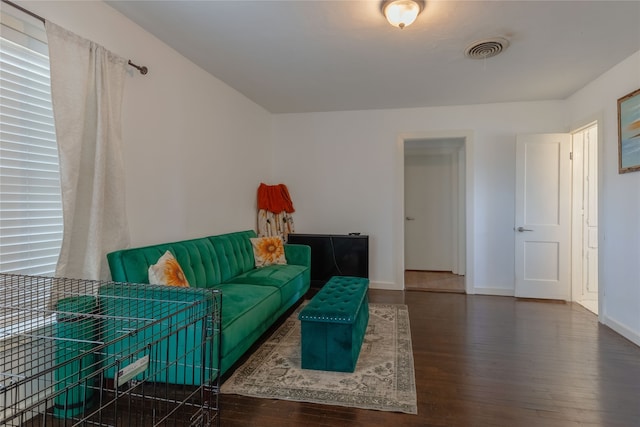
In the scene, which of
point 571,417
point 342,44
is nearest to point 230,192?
point 342,44

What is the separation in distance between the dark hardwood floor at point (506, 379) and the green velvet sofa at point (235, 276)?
1.47 ft

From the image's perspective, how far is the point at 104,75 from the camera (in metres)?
2.18

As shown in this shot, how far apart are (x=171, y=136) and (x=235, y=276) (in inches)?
56.5

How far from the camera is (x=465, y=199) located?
4570 mm

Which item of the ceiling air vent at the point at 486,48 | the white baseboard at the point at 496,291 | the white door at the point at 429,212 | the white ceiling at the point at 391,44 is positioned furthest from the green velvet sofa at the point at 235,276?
the white door at the point at 429,212

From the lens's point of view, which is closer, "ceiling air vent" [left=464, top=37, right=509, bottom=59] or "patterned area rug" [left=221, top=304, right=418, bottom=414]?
"patterned area rug" [left=221, top=304, right=418, bottom=414]

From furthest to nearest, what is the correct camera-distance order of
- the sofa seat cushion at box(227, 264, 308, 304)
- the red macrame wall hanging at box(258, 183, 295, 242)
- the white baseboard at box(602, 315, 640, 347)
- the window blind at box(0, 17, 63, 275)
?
1. the red macrame wall hanging at box(258, 183, 295, 242)
2. the sofa seat cushion at box(227, 264, 308, 304)
3. the white baseboard at box(602, 315, 640, 347)
4. the window blind at box(0, 17, 63, 275)

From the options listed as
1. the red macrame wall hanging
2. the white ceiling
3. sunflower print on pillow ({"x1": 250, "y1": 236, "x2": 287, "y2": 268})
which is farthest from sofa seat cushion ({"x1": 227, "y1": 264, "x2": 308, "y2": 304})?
the white ceiling

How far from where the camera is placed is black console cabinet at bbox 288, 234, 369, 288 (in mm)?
4504

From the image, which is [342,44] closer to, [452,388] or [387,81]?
[387,81]

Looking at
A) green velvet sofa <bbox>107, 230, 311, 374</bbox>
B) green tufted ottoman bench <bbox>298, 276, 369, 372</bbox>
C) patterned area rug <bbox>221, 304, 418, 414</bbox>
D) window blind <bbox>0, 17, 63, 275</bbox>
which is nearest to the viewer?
window blind <bbox>0, 17, 63, 275</bbox>

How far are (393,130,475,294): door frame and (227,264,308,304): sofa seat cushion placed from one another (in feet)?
5.27

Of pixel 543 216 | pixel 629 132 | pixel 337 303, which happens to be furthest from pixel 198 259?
pixel 543 216

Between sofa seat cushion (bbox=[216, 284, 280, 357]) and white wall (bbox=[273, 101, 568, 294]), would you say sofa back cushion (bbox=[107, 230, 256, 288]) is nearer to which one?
sofa seat cushion (bbox=[216, 284, 280, 357])
